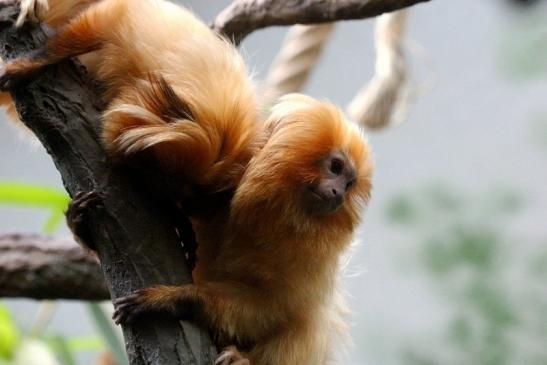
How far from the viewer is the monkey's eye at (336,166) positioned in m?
1.58

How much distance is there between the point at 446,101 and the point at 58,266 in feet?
6.95

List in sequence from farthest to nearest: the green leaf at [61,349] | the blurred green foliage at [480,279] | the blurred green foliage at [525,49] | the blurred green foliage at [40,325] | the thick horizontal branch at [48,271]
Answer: the blurred green foliage at [525,49], the blurred green foliage at [480,279], the green leaf at [61,349], the blurred green foliage at [40,325], the thick horizontal branch at [48,271]

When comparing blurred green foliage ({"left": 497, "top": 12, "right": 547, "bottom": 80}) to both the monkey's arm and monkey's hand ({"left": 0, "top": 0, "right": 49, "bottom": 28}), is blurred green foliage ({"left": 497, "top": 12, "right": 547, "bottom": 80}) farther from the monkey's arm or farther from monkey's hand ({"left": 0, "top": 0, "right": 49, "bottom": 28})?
monkey's hand ({"left": 0, "top": 0, "right": 49, "bottom": 28})

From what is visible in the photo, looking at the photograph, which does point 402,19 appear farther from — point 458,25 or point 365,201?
point 458,25

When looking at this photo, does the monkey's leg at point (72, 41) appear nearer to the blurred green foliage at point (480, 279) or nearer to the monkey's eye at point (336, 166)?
the monkey's eye at point (336, 166)

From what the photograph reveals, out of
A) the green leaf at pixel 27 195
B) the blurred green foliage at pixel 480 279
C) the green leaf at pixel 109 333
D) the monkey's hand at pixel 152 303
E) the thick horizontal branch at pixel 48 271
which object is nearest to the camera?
the monkey's hand at pixel 152 303

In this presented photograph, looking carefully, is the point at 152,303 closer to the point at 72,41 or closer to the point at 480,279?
the point at 72,41

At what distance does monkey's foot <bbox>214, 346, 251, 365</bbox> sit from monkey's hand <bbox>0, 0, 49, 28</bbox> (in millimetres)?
711

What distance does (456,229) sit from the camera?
357 cm

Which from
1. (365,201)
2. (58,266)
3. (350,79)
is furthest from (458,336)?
(365,201)

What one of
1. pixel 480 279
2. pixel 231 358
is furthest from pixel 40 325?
pixel 231 358

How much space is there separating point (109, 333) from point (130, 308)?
1.47 meters

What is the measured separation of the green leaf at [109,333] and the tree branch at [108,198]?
134 centimetres

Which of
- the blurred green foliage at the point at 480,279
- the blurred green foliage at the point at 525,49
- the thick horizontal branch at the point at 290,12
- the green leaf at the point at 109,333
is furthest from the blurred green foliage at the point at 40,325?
the blurred green foliage at the point at 525,49
